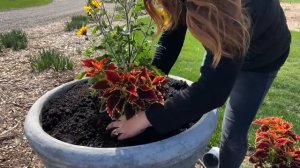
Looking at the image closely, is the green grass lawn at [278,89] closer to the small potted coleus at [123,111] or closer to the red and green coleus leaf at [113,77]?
the small potted coleus at [123,111]

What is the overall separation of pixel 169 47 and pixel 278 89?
295 centimetres

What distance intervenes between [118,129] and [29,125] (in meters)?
0.48

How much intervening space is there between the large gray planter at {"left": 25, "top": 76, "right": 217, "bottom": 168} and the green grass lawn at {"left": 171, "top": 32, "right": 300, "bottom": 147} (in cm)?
155

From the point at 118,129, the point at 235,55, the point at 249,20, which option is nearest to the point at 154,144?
the point at 118,129

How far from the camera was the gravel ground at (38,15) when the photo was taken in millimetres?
12578

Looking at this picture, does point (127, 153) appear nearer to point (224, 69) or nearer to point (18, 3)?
point (224, 69)

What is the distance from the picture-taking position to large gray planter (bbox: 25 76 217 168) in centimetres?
169

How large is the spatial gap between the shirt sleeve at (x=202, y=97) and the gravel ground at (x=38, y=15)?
427 inches

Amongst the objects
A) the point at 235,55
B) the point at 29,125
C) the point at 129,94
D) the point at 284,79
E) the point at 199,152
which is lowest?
the point at 284,79

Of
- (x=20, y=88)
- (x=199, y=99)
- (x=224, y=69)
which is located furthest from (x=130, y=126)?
(x=20, y=88)

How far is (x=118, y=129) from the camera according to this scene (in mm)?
1937

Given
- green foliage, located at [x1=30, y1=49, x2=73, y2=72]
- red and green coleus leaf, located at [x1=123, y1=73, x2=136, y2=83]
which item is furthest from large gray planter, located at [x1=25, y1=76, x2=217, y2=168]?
green foliage, located at [x1=30, y1=49, x2=73, y2=72]

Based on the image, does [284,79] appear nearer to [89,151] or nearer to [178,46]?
[178,46]

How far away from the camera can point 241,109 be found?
2.26 metres
